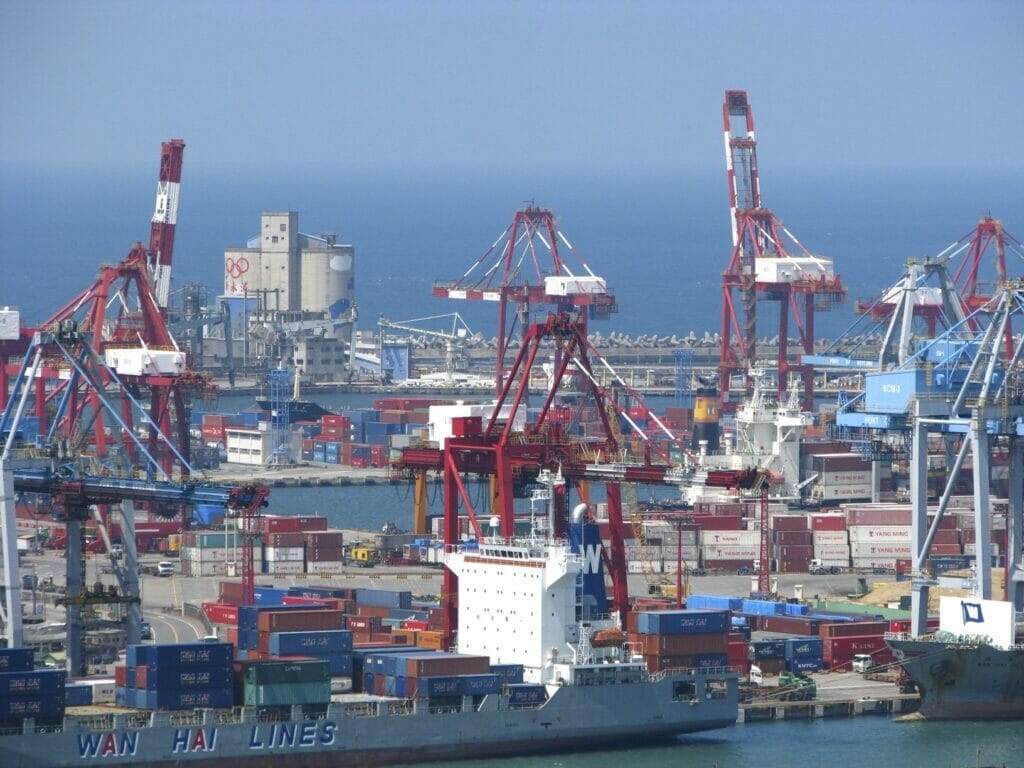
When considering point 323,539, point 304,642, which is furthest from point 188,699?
point 323,539

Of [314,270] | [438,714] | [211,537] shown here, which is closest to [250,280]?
[314,270]

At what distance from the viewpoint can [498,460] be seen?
52.2 m

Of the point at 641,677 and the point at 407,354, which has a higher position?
the point at 407,354

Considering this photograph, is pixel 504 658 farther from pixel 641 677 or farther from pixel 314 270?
pixel 314 270

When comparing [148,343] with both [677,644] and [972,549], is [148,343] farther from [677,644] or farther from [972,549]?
[677,644]

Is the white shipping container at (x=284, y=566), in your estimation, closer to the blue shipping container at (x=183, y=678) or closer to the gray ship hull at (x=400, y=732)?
the gray ship hull at (x=400, y=732)

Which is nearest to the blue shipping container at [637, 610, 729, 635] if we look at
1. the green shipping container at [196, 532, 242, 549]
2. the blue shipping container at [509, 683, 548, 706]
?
the blue shipping container at [509, 683, 548, 706]

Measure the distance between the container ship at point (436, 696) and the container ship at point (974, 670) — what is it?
4.61m

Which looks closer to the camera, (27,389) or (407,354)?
(27,389)

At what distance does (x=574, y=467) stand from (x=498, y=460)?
1.66m

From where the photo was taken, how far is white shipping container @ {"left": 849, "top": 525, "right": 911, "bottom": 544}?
74875 millimetres

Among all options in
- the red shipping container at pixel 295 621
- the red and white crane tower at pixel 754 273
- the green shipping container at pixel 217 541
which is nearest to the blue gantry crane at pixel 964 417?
the red shipping container at pixel 295 621

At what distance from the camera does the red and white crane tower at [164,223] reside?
8988cm

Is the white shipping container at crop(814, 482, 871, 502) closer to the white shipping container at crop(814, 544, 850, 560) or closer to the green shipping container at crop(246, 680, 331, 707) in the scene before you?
the white shipping container at crop(814, 544, 850, 560)
